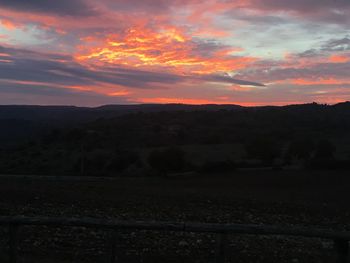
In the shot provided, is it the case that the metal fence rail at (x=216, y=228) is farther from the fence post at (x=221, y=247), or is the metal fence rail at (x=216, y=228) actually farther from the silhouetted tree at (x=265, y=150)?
the silhouetted tree at (x=265, y=150)

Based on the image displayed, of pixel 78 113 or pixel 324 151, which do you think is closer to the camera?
pixel 324 151

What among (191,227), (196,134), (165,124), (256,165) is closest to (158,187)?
(256,165)

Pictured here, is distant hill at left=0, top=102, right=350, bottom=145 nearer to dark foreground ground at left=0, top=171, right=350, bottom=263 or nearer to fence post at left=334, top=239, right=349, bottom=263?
dark foreground ground at left=0, top=171, right=350, bottom=263

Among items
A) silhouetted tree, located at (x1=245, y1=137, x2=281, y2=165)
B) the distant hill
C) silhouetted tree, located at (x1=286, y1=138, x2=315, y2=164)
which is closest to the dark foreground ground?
silhouetted tree, located at (x1=245, y1=137, x2=281, y2=165)

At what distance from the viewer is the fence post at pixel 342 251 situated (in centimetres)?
684

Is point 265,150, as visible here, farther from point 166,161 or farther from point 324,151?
point 166,161

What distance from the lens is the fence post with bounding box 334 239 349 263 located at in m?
6.84

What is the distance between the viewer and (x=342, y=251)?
6.85 m

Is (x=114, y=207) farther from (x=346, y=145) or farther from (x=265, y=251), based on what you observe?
(x=346, y=145)

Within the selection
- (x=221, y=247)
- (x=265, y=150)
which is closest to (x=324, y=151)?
(x=265, y=150)

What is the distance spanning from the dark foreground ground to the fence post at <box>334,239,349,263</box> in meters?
4.14

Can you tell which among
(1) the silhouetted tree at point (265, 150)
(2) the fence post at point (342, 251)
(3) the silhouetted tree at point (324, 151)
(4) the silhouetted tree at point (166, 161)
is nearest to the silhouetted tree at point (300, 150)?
(3) the silhouetted tree at point (324, 151)

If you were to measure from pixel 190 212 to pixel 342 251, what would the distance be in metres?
13.7

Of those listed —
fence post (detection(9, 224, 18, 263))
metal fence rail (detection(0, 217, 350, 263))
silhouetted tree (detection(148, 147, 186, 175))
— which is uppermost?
metal fence rail (detection(0, 217, 350, 263))
